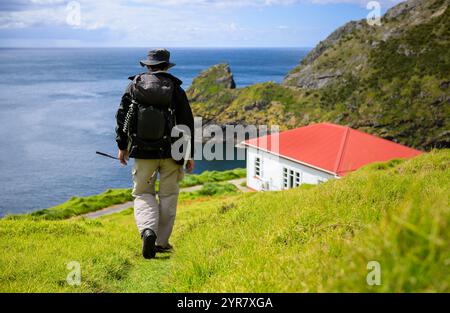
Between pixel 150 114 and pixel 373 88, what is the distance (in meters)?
123

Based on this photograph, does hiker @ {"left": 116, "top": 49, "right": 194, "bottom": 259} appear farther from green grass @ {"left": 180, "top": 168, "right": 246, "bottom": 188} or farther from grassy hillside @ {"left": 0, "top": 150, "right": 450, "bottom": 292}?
green grass @ {"left": 180, "top": 168, "right": 246, "bottom": 188}

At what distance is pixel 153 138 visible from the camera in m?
6.00

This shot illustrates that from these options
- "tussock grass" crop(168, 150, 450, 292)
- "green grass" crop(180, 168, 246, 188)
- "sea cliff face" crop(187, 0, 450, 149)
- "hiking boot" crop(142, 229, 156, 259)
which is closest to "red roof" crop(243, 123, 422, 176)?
"green grass" crop(180, 168, 246, 188)

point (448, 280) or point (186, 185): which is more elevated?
point (448, 280)

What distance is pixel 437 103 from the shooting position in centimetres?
10738

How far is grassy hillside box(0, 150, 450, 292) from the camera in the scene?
2.27m

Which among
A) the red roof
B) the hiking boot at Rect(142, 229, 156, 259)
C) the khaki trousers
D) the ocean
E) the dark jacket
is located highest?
the dark jacket

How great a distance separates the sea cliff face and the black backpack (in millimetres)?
103645

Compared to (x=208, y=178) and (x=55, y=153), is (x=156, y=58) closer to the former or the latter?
(x=208, y=178)

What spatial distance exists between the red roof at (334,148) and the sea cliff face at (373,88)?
2658 inches
